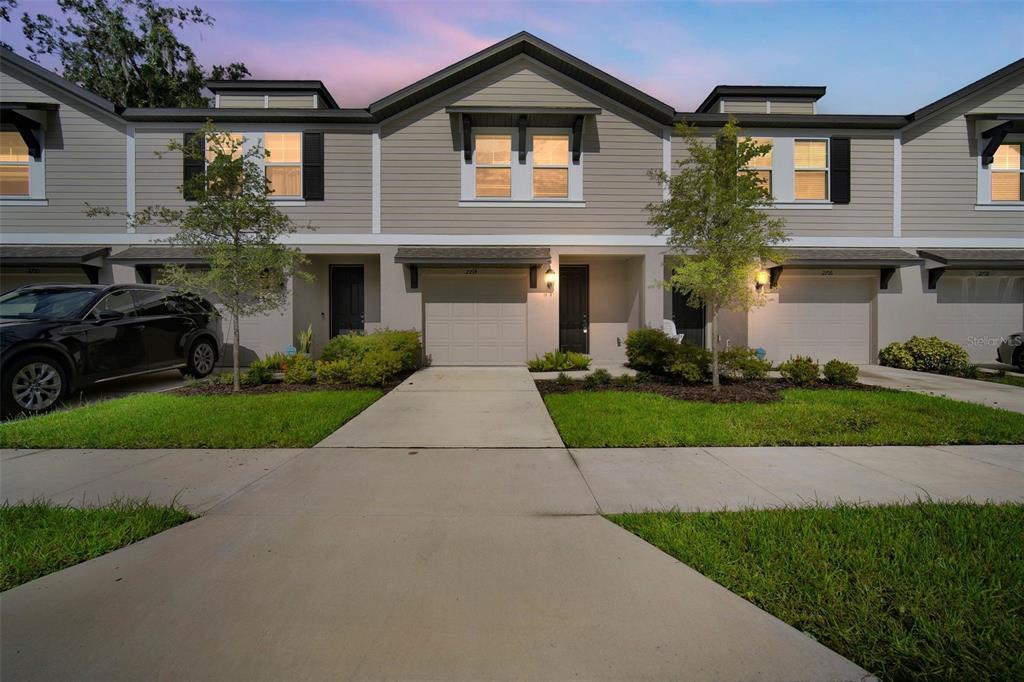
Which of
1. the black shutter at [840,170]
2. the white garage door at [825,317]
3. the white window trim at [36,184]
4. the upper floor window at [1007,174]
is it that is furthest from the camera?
the white garage door at [825,317]

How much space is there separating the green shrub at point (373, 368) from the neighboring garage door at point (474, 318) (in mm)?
2788

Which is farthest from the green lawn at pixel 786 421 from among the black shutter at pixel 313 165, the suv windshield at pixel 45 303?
the black shutter at pixel 313 165

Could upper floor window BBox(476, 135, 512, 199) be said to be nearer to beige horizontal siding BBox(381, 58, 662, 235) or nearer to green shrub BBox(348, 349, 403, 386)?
beige horizontal siding BBox(381, 58, 662, 235)

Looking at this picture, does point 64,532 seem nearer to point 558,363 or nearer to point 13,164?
point 558,363

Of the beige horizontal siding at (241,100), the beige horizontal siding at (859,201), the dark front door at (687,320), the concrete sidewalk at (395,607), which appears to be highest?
the beige horizontal siding at (241,100)

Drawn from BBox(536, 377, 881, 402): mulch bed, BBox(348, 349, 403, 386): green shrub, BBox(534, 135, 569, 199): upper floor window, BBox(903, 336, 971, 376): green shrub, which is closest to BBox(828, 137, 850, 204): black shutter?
BBox(903, 336, 971, 376): green shrub

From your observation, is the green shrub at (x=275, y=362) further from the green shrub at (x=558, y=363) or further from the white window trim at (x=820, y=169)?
the white window trim at (x=820, y=169)

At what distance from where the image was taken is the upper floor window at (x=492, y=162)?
11.5 meters

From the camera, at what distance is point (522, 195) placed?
37.6 feet

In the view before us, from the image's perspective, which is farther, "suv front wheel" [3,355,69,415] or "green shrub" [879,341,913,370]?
"green shrub" [879,341,913,370]

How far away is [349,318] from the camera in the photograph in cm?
1280

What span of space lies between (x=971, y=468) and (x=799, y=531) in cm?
288

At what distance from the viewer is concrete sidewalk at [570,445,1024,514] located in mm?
3740

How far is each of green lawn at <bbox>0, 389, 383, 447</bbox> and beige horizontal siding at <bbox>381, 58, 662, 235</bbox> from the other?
573cm
